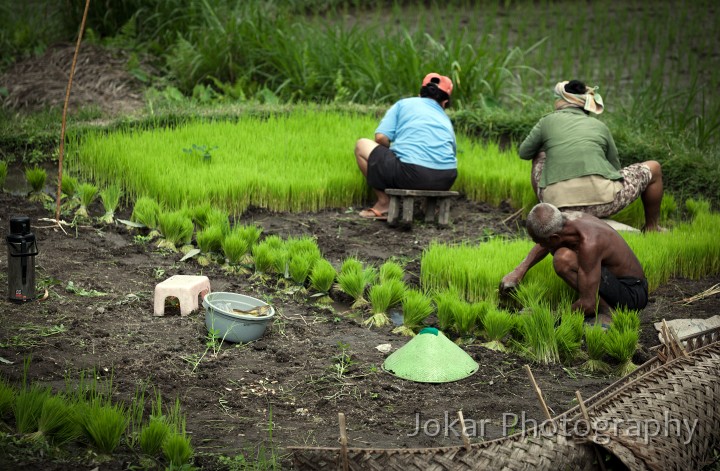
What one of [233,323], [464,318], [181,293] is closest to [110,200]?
[181,293]

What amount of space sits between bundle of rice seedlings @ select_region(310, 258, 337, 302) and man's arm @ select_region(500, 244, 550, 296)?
993 millimetres

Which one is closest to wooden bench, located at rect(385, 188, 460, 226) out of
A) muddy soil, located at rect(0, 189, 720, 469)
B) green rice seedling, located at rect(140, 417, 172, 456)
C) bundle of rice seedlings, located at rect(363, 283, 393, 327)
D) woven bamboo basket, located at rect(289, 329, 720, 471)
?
muddy soil, located at rect(0, 189, 720, 469)

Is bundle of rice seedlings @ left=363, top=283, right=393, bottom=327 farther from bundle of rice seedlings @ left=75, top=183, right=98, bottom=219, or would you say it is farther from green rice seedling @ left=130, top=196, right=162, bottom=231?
bundle of rice seedlings @ left=75, top=183, right=98, bottom=219

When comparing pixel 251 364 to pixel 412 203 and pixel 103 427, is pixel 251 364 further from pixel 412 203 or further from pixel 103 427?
pixel 412 203

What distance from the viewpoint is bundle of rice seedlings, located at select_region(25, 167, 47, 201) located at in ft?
21.5

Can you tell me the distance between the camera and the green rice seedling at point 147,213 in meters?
6.13

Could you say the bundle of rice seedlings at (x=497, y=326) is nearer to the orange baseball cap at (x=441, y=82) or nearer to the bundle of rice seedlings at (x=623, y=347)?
the bundle of rice seedlings at (x=623, y=347)

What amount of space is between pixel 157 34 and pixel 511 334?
24.0ft

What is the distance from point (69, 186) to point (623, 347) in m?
4.21

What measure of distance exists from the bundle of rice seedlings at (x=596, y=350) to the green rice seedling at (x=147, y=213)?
3.05 metres

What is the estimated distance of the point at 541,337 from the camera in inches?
177

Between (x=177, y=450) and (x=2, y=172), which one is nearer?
(x=177, y=450)

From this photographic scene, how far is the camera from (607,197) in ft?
19.9

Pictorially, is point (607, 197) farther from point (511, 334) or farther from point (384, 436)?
point (384, 436)
